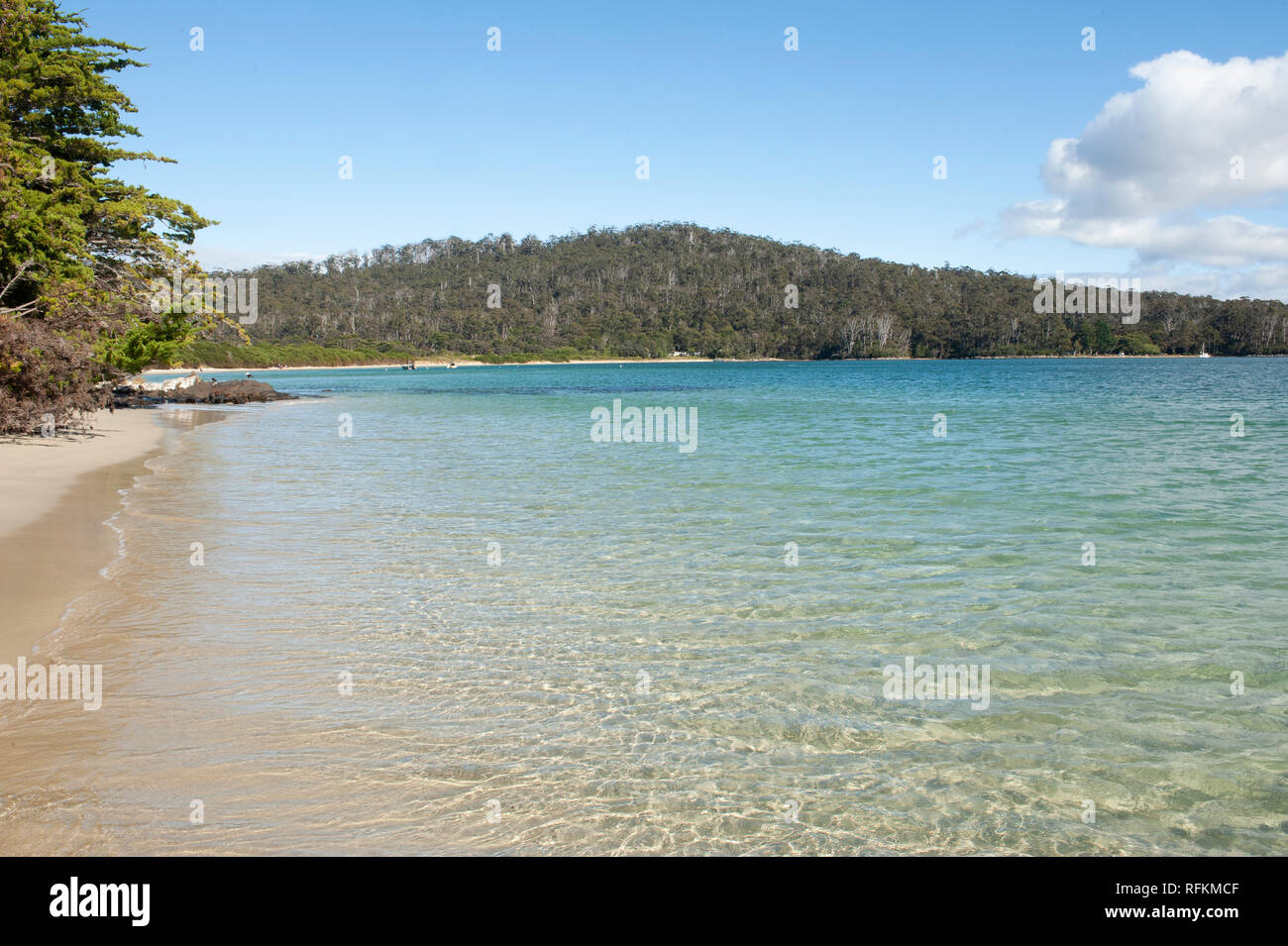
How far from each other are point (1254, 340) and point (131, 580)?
210 meters

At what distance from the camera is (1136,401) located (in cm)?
4541

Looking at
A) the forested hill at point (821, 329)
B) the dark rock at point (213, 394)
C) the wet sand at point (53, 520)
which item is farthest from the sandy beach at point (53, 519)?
the forested hill at point (821, 329)

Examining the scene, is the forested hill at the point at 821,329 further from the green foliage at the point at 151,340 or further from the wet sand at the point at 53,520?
the wet sand at the point at 53,520

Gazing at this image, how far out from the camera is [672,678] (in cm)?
637

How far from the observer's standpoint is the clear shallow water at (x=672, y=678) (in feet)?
14.2

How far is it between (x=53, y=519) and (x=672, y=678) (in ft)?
34.6

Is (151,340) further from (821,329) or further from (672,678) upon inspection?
(821,329)

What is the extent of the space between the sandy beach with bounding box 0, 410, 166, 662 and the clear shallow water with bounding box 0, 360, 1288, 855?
39 cm

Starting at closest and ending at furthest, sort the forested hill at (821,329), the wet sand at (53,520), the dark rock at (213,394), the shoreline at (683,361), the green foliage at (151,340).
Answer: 1. the wet sand at (53,520)
2. the green foliage at (151,340)
3. the dark rock at (213,394)
4. the shoreline at (683,361)
5. the forested hill at (821,329)

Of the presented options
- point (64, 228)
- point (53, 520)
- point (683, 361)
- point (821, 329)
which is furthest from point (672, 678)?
point (821, 329)

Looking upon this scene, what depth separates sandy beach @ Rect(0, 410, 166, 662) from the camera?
779cm

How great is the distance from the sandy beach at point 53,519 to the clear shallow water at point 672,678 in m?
0.39
